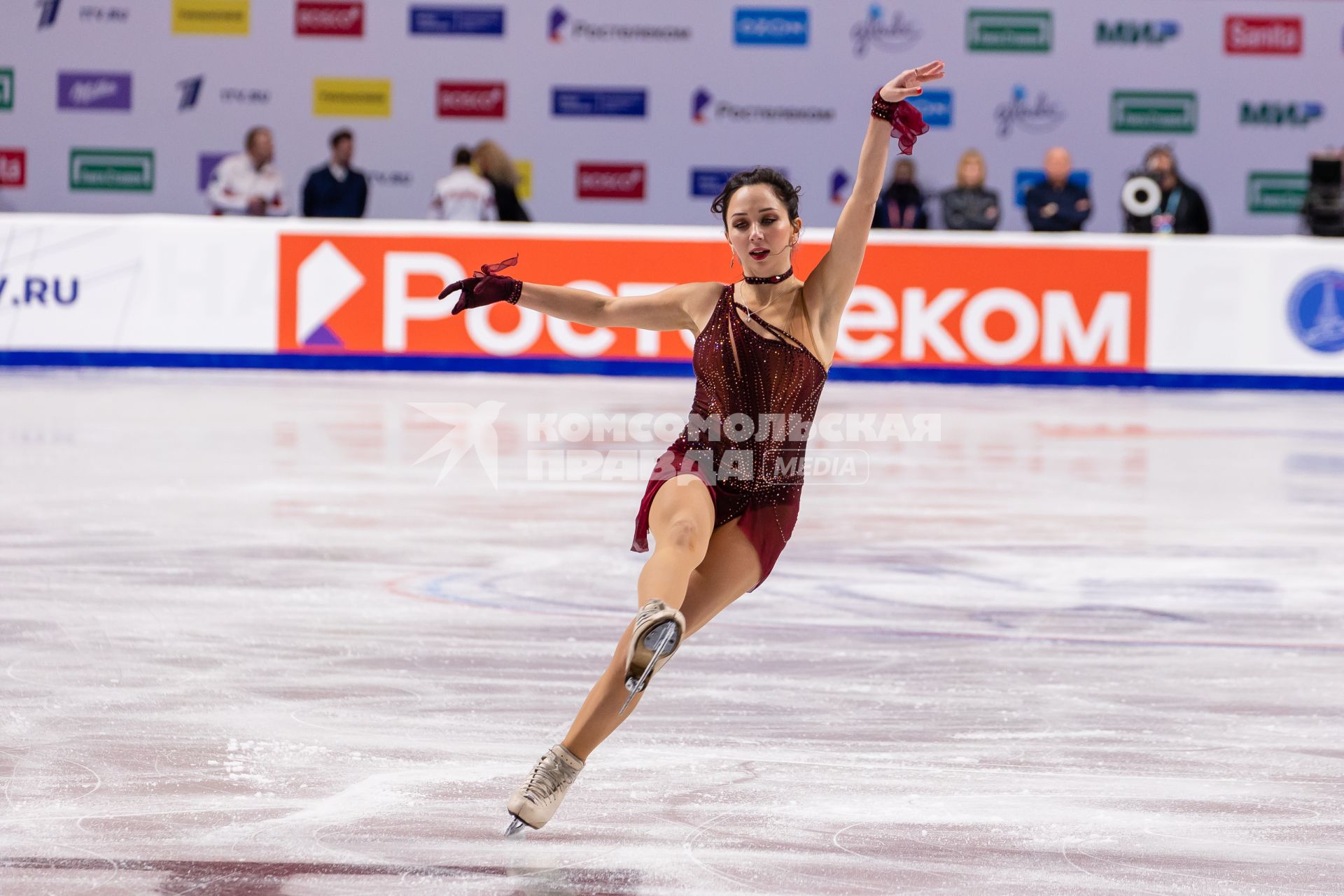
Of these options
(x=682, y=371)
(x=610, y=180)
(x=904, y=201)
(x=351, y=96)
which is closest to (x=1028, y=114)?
(x=904, y=201)

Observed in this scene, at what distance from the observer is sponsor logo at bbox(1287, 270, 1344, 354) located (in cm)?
1415

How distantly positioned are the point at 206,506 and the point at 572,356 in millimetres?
6519

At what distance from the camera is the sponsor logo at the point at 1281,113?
18531 millimetres

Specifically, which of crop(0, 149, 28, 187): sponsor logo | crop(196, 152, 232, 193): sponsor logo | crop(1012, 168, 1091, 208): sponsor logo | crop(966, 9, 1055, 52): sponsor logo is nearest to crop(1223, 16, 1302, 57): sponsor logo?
crop(966, 9, 1055, 52): sponsor logo

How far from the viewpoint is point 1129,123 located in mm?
18609

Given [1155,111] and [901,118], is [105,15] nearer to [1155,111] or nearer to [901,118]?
[1155,111]

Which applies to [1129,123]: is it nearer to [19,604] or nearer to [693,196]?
[693,196]

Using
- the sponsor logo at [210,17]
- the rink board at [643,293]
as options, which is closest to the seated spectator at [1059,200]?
the rink board at [643,293]

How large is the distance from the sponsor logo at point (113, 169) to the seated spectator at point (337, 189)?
385cm

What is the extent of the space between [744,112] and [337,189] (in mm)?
4898

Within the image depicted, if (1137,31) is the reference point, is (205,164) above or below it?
below

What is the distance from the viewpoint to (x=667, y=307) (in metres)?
4.23

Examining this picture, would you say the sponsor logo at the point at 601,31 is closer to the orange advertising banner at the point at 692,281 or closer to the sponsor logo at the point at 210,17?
the sponsor logo at the point at 210,17

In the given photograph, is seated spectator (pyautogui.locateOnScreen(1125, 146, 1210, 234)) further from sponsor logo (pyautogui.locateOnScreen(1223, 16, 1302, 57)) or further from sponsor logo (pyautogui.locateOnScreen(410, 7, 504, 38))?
sponsor logo (pyautogui.locateOnScreen(410, 7, 504, 38))
